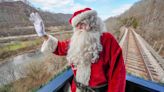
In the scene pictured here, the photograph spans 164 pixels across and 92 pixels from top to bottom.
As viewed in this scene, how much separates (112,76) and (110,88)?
10 centimetres

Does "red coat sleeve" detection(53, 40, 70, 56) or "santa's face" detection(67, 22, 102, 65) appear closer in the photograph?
"santa's face" detection(67, 22, 102, 65)

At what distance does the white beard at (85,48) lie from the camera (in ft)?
5.97

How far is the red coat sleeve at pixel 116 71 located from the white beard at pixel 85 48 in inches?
4.8

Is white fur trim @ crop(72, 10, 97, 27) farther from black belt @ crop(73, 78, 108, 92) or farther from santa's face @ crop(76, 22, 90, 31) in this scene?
black belt @ crop(73, 78, 108, 92)

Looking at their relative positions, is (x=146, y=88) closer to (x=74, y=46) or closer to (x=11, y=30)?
(x=74, y=46)

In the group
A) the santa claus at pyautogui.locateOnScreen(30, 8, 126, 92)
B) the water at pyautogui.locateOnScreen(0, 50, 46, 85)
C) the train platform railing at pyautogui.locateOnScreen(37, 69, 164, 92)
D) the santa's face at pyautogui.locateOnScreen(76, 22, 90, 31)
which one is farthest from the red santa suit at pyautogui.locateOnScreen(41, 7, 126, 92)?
the water at pyautogui.locateOnScreen(0, 50, 46, 85)

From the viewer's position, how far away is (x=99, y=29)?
188 centimetres

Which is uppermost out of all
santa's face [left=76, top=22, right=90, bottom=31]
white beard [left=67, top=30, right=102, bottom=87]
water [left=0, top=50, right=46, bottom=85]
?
santa's face [left=76, top=22, right=90, bottom=31]

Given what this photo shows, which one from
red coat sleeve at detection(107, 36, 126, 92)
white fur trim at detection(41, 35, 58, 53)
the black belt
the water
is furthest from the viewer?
the water

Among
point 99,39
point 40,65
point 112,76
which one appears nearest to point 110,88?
point 112,76

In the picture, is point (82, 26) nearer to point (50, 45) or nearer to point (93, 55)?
point (93, 55)

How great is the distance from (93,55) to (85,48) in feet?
0.32

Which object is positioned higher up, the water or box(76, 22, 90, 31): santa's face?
box(76, 22, 90, 31): santa's face

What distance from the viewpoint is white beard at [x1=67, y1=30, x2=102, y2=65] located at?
1.82 meters
